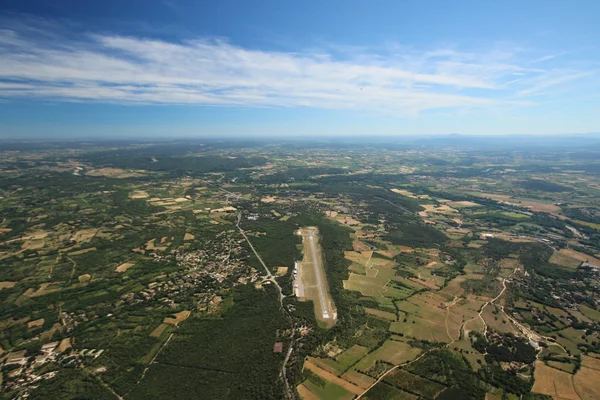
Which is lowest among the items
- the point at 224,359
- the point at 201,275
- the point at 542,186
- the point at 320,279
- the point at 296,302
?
the point at 224,359

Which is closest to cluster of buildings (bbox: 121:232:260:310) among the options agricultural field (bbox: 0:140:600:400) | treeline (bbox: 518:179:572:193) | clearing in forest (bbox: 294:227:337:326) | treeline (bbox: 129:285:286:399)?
agricultural field (bbox: 0:140:600:400)

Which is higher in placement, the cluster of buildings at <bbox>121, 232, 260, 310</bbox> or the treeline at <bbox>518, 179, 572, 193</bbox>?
the treeline at <bbox>518, 179, 572, 193</bbox>

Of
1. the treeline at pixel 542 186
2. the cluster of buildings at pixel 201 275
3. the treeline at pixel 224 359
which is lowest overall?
the treeline at pixel 224 359

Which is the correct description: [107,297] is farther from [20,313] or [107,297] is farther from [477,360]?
[477,360]

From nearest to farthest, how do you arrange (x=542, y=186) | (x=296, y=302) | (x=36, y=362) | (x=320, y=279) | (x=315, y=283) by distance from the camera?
(x=36, y=362) < (x=296, y=302) < (x=315, y=283) < (x=320, y=279) < (x=542, y=186)

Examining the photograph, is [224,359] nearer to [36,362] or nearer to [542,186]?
[36,362]

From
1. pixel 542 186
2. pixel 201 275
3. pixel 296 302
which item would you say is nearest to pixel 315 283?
pixel 296 302

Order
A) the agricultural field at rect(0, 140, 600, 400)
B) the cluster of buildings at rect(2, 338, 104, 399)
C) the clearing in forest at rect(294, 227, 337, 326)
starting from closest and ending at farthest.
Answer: the cluster of buildings at rect(2, 338, 104, 399) → the agricultural field at rect(0, 140, 600, 400) → the clearing in forest at rect(294, 227, 337, 326)

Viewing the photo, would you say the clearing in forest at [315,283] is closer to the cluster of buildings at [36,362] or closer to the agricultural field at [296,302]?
the agricultural field at [296,302]

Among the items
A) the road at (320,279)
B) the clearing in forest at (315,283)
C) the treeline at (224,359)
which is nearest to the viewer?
the treeline at (224,359)

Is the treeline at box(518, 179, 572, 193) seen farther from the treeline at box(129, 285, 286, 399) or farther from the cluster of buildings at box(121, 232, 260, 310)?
the treeline at box(129, 285, 286, 399)

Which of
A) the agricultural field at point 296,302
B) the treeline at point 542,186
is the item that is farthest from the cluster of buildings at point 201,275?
the treeline at point 542,186

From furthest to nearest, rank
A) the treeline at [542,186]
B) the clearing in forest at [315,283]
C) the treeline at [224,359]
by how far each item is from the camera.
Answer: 1. the treeline at [542,186]
2. the clearing in forest at [315,283]
3. the treeline at [224,359]
